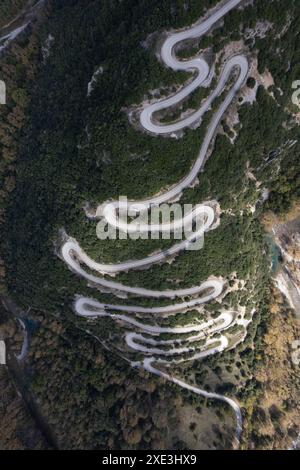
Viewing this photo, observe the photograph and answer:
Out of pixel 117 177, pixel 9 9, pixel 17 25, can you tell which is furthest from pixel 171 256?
pixel 9 9

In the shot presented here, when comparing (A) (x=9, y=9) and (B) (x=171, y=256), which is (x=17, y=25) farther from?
(B) (x=171, y=256)

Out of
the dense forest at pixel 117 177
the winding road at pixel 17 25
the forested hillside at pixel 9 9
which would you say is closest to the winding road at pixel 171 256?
the dense forest at pixel 117 177

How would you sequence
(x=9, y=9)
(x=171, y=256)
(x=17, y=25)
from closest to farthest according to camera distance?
(x=171, y=256), (x=9, y=9), (x=17, y=25)

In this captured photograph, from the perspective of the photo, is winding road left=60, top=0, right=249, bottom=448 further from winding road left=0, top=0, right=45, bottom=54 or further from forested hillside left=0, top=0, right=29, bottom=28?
forested hillside left=0, top=0, right=29, bottom=28

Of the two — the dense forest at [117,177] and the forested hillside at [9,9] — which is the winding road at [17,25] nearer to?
the forested hillside at [9,9]

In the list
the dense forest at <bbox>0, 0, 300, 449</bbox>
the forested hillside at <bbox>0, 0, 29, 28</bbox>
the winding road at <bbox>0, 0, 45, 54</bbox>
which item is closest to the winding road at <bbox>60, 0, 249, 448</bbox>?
the dense forest at <bbox>0, 0, 300, 449</bbox>
